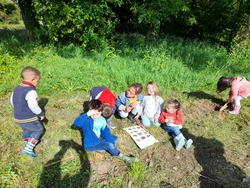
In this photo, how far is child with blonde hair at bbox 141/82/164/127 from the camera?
14.0 ft

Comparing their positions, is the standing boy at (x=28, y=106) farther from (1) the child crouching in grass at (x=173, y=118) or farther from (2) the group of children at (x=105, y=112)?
(1) the child crouching in grass at (x=173, y=118)

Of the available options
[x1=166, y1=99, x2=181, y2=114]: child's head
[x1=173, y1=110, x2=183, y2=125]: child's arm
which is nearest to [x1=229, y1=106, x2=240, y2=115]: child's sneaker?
[x1=173, y1=110, x2=183, y2=125]: child's arm

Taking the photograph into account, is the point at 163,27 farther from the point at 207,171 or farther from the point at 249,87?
the point at 207,171

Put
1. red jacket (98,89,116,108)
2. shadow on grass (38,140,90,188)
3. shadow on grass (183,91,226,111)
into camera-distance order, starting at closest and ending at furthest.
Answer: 1. shadow on grass (38,140,90,188)
2. red jacket (98,89,116,108)
3. shadow on grass (183,91,226,111)

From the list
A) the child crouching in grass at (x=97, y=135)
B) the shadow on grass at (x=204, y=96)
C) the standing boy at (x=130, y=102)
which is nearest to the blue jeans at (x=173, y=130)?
the standing boy at (x=130, y=102)

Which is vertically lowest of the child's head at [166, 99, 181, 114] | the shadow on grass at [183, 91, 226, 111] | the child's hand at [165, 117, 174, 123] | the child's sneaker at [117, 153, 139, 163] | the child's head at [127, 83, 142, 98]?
the child's sneaker at [117, 153, 139, 163]

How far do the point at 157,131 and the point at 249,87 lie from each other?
7.71 feet

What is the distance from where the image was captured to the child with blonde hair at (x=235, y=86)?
4.63 metres

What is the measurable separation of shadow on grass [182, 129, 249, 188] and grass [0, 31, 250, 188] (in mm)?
15

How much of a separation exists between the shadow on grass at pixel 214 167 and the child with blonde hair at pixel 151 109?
0.73 meters

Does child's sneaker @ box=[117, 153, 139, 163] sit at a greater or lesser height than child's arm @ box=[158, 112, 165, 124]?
lesser

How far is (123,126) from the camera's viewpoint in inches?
168

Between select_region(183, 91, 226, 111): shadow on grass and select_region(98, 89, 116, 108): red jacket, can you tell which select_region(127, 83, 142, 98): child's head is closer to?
select_region(98, 89, 116, 108): red jacket

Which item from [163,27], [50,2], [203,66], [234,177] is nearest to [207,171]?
[234,177]
